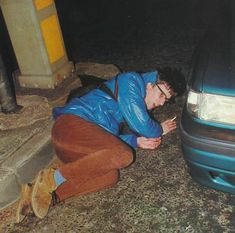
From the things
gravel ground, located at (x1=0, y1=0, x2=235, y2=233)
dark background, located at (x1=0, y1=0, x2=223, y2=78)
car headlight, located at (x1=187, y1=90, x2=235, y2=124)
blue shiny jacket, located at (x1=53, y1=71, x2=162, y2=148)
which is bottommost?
gravel ground, located at (x1=0, y1=0, x2=235, y2=233)

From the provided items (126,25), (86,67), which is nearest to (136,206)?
(86,67)

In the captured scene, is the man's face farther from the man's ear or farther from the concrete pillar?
the concrete pillar

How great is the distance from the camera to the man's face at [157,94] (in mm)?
3164

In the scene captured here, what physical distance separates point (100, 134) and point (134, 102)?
15.2 inches

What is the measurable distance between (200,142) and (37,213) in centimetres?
140

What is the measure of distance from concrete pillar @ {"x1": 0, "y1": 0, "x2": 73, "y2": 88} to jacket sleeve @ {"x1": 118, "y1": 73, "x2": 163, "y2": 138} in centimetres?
139

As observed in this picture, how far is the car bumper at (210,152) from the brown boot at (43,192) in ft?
3.66

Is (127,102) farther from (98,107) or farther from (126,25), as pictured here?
(126,25)

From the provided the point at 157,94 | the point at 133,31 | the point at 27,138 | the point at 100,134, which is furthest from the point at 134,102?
the point at 133,31

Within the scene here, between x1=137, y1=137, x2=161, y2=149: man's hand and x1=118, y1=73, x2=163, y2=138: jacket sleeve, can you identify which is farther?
x1=137, y1=137, x2=161, y2=149: man's hand

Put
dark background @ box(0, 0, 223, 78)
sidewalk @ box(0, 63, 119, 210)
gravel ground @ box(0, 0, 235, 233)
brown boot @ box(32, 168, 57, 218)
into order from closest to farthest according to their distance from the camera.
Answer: gravel ground @ box(0, 0, 235, 233) → brown boot @ box(32, 168, 57, 218) → sidewalk @ box(0, 63, 119, 210) → dark background @ box(0, 0, 223, 78)

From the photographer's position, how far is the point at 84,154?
3.01 m

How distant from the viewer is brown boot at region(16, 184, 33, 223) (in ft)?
9.67

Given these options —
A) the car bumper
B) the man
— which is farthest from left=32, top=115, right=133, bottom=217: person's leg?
the car bumper
